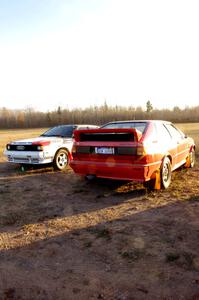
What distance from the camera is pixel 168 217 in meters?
5.48

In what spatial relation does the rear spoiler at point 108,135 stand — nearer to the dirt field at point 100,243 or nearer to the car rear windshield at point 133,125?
the car rear windshield at point 133,125

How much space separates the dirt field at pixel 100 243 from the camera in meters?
3.41

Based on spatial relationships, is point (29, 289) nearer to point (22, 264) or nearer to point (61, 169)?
point (22, 264)

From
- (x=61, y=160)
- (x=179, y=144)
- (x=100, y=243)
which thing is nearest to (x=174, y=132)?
(x=179, y=144)

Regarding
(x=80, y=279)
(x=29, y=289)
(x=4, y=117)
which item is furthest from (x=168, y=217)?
(x=4, y=117)

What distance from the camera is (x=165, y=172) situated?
7.34 meters

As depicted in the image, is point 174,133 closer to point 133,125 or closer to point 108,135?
point 133,125

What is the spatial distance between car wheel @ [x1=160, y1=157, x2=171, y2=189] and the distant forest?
6058 centimetres

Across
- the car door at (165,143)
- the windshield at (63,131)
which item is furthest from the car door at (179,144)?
the windshield at (63,131)

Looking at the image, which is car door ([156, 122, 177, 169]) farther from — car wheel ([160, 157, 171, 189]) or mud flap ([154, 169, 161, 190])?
mud flap ([154, 169, 161, 190])

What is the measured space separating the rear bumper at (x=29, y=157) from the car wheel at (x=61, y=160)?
237mm

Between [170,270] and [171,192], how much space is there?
3.47 meters

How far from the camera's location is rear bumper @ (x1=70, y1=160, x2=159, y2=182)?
6.50m

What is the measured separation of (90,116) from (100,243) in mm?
67453
